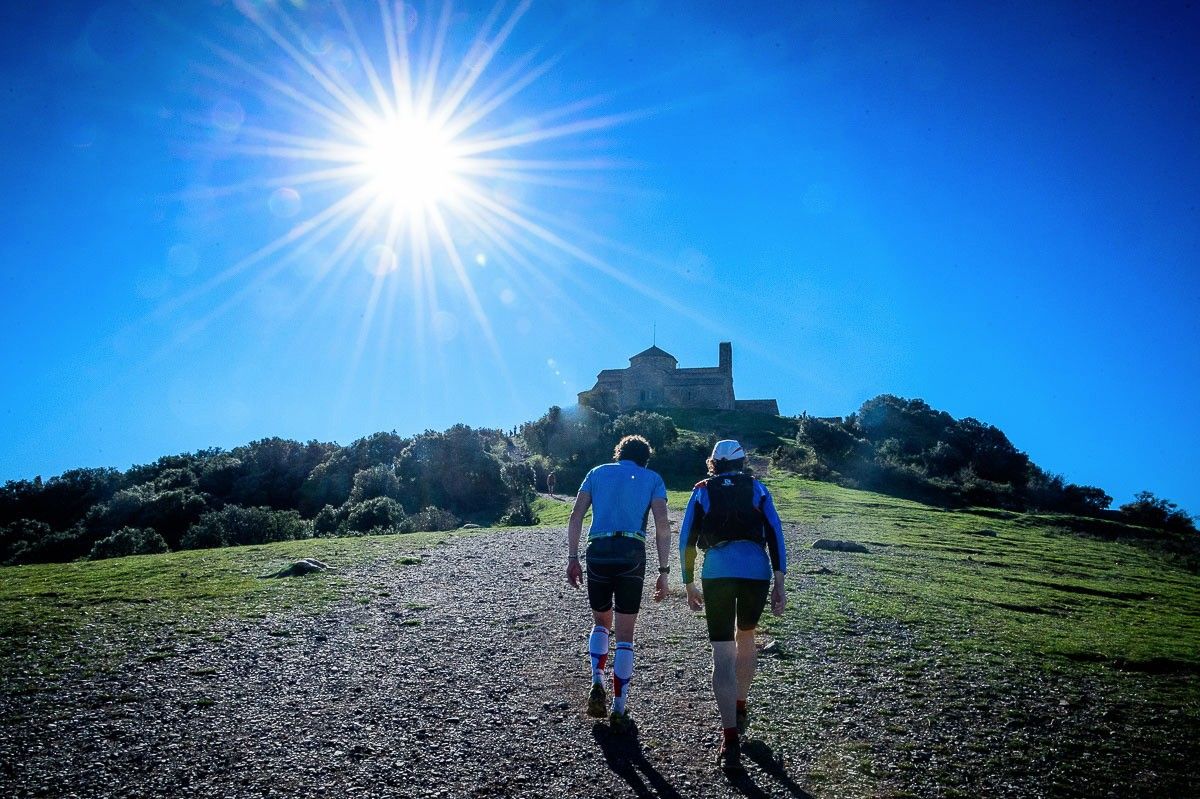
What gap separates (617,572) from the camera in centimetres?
563

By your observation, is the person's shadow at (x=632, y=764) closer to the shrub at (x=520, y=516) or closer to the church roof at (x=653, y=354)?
the shrub at (x=520, y=516)

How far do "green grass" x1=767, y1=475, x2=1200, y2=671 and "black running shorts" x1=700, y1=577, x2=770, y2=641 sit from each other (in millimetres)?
5061

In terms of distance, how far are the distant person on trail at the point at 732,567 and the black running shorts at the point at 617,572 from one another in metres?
0.44

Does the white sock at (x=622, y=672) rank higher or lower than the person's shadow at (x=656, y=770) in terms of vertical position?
higher

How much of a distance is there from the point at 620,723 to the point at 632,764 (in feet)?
1.88

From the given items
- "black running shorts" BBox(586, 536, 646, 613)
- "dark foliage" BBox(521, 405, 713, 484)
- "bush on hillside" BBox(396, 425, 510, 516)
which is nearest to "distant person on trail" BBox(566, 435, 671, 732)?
"black running shorts" BBox(586, 536, 646, 613)

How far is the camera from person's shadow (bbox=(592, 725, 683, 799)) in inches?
180

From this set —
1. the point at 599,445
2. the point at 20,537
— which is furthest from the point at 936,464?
the point at 20,537

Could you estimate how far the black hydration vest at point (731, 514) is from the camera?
5352 mm

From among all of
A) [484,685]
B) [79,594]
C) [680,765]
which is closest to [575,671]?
[484,685]

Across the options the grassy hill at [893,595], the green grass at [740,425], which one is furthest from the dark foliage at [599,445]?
the grassy hill at [893,595]

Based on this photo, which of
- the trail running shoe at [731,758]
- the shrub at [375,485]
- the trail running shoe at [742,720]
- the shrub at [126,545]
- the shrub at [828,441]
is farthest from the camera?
the shrub at [828,441]

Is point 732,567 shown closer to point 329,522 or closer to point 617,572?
point 617,572

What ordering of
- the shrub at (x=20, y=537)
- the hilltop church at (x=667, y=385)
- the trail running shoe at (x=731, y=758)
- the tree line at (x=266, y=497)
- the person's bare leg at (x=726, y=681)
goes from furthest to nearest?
the hilltop church at (x=667, y=385)
the shrub at (x=20, y=537)
the tree line at (x=266, y=497)
the person's bare leg at (x=726, y=681)
the trail running shoe at (x=731, y=758)
